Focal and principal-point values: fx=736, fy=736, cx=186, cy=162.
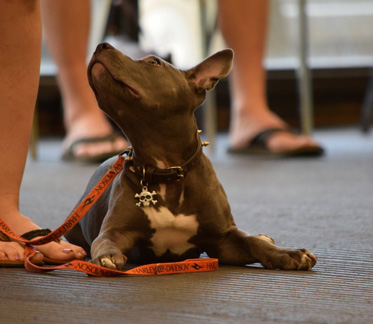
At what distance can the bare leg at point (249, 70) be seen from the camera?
3121 millimetres

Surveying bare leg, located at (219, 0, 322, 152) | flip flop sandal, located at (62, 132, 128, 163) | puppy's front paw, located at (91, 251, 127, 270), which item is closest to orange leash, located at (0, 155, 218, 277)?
puppy's front paw, located at (91, 251, 127, 270)

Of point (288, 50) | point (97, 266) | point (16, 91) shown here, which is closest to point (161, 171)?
point (97, 266)

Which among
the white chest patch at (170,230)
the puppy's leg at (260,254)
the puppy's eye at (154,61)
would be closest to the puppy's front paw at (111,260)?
the white chest patch at (170,230)

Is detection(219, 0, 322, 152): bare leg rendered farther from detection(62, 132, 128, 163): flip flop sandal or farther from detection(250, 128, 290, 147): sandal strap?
detection(62, 132, 128, 163): flip flop sandal

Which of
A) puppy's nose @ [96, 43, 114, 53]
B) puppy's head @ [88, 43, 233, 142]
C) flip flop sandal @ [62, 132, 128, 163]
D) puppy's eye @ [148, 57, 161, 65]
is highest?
puppy's nose @ [96, 43, 114, 53]

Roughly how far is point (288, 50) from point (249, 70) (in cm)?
194

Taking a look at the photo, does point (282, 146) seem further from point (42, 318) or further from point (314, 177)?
point (42, 318)

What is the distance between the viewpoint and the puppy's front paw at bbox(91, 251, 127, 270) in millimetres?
1182

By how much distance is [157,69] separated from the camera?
1.29 m

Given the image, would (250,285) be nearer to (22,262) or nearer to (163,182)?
(163,182)

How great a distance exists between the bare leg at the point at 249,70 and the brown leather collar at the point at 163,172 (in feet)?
6.00

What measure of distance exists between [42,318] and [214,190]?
47 cm

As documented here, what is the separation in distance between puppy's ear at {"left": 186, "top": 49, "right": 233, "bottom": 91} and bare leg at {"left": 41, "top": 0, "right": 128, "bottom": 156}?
1546 mm

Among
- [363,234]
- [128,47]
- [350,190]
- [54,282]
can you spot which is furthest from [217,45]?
[54,282]
